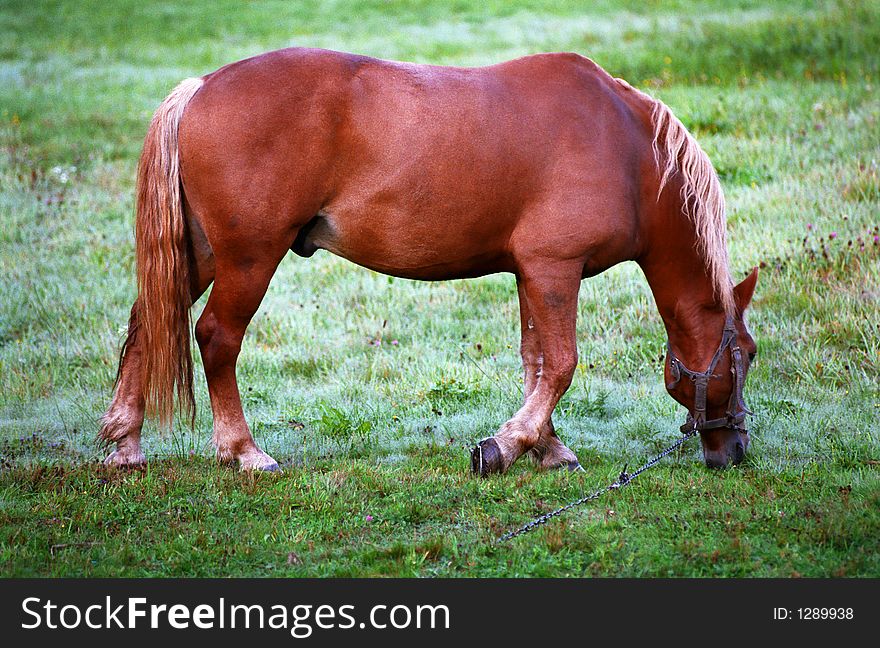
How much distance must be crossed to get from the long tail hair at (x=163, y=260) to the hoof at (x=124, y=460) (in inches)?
16.8

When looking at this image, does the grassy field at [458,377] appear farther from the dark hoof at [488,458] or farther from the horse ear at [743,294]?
the horse ear at [743,294]

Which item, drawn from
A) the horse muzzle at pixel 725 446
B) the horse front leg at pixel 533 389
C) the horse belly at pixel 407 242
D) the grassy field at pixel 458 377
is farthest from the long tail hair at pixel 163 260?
the horse muzzle at pixel 725 446

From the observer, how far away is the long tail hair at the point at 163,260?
5004mm

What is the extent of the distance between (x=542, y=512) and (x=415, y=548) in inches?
30.8

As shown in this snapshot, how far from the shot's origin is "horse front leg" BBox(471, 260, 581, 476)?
17.0ft

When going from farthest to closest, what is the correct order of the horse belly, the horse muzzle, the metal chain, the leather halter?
the horse muzzle < the leather halter < the horse belly < the metal chain

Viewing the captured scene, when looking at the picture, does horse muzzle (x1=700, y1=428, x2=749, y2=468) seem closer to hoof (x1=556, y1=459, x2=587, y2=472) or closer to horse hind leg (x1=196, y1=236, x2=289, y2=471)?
hoof (x1=556, y1=459, x2=587, y2=472)

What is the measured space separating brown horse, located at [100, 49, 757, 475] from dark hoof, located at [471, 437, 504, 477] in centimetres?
1

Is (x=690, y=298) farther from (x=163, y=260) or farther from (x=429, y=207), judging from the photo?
(x=163, y=260)

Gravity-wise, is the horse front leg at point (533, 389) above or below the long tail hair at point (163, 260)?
below

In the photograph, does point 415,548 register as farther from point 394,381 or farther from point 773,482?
point 394,381

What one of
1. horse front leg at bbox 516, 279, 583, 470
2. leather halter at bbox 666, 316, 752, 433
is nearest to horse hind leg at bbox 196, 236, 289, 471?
horse front leg at bbox 516, 279, 583, 470

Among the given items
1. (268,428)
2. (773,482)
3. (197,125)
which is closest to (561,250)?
(773,482)

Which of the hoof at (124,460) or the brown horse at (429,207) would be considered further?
the hoof at (124,460)
